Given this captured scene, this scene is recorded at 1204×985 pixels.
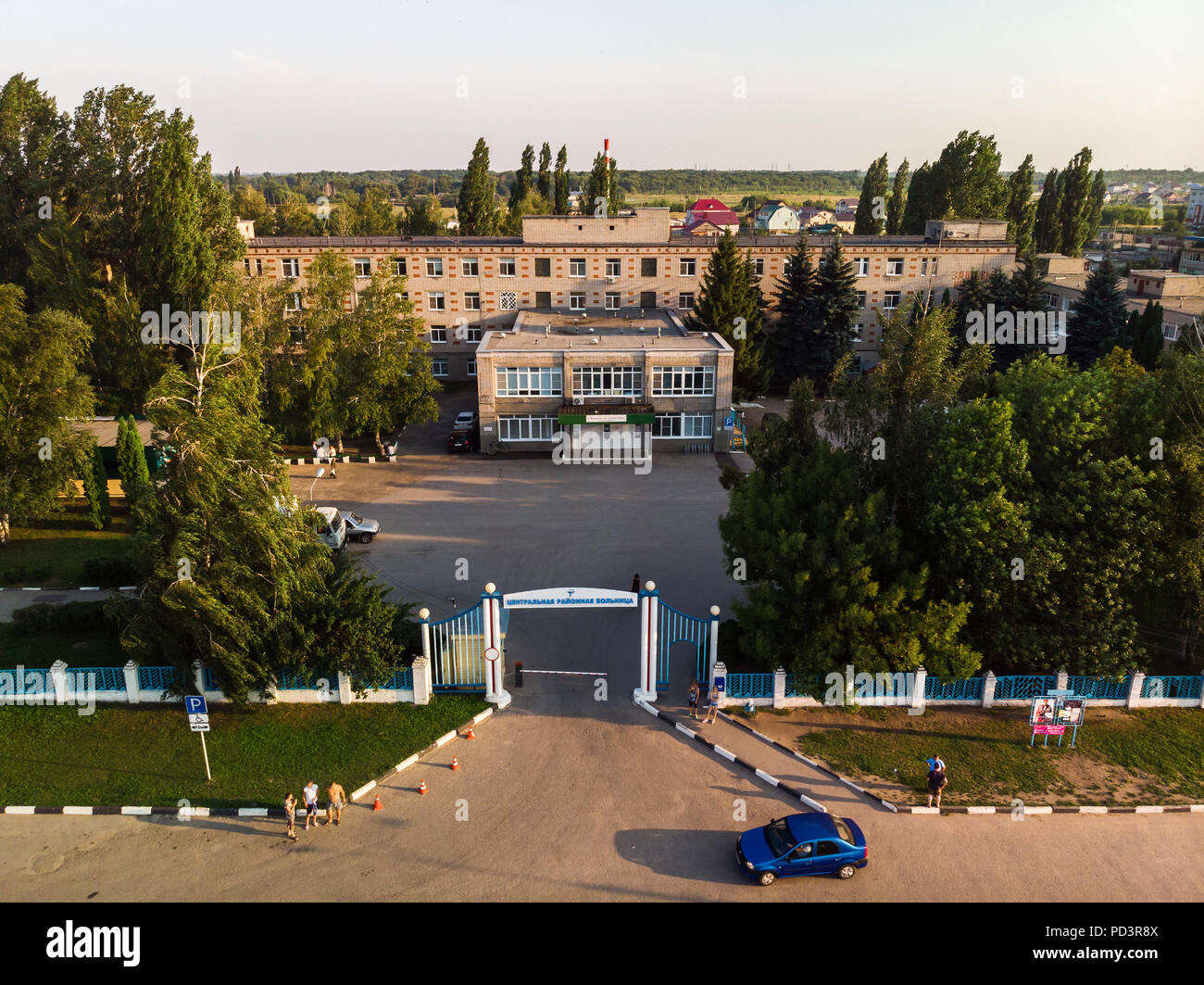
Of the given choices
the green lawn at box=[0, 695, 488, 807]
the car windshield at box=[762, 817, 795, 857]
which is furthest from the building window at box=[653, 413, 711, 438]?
the car windshield at box=[762, 817, 795, 857]

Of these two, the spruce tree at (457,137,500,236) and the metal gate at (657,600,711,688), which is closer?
the metal gate at (657,600,711,688)

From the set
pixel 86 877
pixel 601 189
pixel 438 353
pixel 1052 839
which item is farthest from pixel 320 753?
pixel 601 189

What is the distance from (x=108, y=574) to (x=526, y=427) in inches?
767

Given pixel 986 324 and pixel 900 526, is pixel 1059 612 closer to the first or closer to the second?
pixel 900 526

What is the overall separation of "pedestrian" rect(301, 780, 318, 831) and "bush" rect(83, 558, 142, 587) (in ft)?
44.3

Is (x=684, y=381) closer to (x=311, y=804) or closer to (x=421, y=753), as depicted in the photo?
(x=421, y=753)

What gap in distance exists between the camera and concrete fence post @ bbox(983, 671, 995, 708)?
19922mm

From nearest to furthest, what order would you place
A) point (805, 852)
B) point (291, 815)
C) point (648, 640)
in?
point (805, 852), point (291, 815), point (648, 640)

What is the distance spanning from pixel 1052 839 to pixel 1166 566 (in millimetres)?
7148

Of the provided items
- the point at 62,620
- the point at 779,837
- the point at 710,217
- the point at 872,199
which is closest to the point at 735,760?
the point at 779,837

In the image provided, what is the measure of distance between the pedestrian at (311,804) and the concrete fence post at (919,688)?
13.6 metres

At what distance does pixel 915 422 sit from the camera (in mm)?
21453

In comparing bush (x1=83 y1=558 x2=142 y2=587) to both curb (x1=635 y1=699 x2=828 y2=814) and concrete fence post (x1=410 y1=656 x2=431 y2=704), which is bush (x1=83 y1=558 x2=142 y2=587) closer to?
concrete fence post (x1=410 y1=656 x2=431 y2=704)

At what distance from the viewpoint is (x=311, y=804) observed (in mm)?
16000
